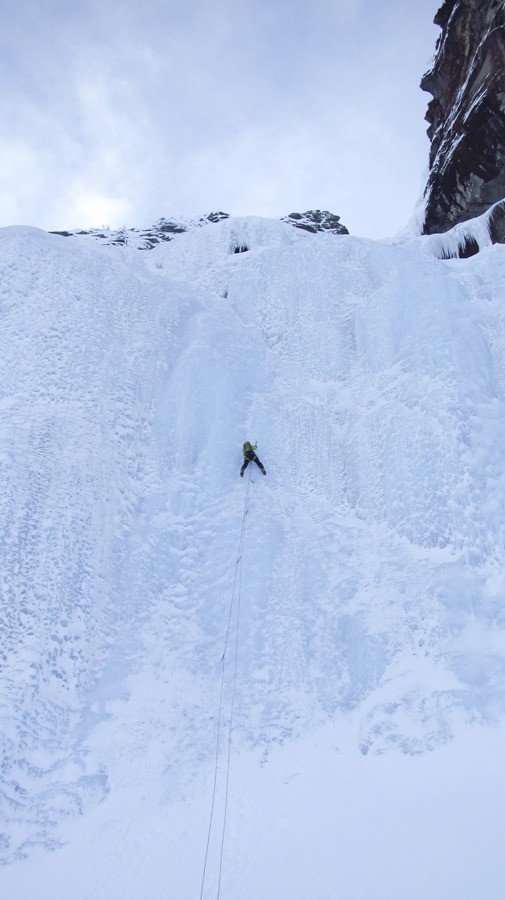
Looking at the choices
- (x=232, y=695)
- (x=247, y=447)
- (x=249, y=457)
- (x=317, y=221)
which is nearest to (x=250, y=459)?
(x=249, y=457)

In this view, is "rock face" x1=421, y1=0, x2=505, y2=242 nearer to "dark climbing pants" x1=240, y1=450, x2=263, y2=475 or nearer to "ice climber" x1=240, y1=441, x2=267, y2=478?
"ice climber" x1=240, y1=441, x2=267, y2=478

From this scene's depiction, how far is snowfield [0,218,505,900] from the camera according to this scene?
7914 millimetres

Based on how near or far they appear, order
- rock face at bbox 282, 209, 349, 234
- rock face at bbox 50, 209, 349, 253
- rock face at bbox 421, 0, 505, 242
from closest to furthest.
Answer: rock face at bbox 421, 0, 505, 242 < rock face at bbox 50, 209, 349, 253 < rock face at bbox 282, 209, 349, 234

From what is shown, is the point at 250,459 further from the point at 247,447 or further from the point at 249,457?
the point at 247,447

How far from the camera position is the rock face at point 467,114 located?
24250 millimetres

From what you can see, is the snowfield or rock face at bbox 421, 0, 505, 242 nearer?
the snowfield

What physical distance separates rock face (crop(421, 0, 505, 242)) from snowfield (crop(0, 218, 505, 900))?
10.8 m

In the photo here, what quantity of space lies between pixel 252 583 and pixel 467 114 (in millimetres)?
23860

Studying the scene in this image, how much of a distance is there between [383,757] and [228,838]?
256 cm

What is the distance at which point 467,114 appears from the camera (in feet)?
83.6

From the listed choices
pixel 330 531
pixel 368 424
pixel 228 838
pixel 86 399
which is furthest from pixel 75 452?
pixel 228 838

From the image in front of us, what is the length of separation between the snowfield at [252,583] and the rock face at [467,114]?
10.8 metres

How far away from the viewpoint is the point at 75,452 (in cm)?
1268

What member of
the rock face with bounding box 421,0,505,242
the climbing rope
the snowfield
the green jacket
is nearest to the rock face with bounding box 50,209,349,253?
the rock face with bounding box 421,0,505,242
